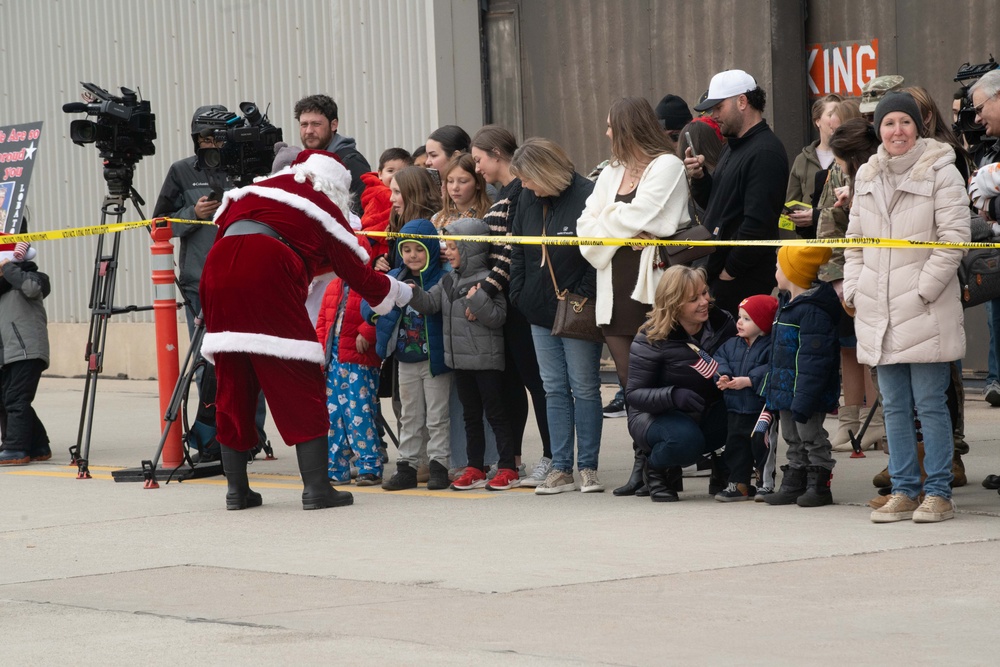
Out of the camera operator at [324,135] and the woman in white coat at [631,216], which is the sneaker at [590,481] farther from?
the camera operator at [324,135]

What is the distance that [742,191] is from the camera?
875cm

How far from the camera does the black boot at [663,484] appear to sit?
336 inches

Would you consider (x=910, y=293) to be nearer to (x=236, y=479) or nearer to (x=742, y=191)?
(x=742, y=191)

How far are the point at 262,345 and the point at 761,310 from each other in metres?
2.74

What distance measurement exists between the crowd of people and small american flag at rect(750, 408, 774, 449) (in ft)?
0.07

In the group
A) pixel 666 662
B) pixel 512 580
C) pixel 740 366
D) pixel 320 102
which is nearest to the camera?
pixel 666 662

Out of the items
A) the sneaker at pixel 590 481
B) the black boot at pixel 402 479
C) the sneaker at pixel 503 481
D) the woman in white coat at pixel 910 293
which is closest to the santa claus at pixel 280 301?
the black boot at pixel 402 479

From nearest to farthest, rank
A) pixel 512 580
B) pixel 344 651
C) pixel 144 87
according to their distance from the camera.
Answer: pixel 344 651 < pixel 512 580 < pixel 144 87

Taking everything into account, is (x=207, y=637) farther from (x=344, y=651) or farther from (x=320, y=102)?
(x=320, y=102)

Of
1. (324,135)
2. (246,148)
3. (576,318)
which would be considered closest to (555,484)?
(576,318)

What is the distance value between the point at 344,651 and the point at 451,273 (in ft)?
14.2

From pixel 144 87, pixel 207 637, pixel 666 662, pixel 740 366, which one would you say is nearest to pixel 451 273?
pixel 740 366

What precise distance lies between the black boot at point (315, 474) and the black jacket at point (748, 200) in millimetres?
2452

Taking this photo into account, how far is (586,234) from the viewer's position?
28.7 feet
